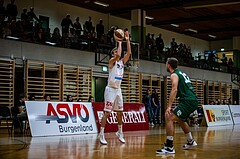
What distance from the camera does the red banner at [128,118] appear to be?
47.0 ft

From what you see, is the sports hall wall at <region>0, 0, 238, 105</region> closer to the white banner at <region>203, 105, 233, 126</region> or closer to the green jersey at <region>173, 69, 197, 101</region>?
the white banner at <region>203, 105, 233, 126</region>

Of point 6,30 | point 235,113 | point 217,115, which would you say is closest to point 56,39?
point 6,30

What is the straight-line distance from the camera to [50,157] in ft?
20.5

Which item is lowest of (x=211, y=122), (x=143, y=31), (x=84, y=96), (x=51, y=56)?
(x=211, y=122)

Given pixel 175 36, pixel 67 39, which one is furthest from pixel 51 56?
pixel 175 36

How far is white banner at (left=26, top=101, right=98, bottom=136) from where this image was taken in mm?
12211

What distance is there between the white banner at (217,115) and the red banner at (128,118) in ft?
18.0

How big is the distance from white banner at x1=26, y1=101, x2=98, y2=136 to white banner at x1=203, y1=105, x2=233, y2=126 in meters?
8.59

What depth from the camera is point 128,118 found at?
1544 cm

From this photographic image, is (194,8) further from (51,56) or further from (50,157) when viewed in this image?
(50,157)

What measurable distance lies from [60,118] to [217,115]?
11.2 meters

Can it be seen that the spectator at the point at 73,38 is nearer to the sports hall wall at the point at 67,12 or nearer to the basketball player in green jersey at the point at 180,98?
the sports hall wall at the point at 67,12

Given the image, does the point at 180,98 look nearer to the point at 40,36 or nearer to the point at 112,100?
the point at 112,100

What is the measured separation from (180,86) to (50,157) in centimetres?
291
